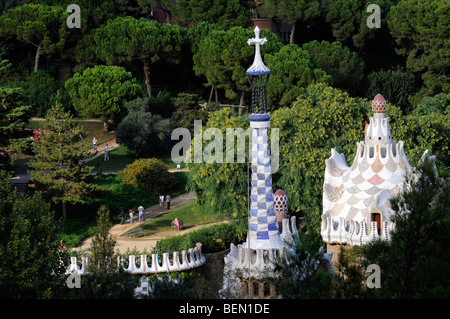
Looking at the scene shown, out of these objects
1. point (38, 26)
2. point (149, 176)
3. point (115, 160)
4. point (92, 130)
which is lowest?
point (149, 176)

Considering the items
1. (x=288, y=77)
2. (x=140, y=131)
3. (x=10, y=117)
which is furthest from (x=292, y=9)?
(x=10, y=117)

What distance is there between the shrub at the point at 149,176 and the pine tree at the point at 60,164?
18.6 feet

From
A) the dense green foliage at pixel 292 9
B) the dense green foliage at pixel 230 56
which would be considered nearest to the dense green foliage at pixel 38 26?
the dense green foliage at pixel 230 56

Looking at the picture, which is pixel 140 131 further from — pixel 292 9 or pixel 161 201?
pixel 292 9

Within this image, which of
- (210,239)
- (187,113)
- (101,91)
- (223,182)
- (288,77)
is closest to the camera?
(210,239)

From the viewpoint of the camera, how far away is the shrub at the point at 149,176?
170 ft

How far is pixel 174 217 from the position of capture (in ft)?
155

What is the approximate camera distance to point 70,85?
61000 millimetres

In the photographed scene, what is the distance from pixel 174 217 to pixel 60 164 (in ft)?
21.1

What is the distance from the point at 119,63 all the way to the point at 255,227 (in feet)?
126

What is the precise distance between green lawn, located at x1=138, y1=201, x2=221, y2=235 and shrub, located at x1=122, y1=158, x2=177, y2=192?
138 inches

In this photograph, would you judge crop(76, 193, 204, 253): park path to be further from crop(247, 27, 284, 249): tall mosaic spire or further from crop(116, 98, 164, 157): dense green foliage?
crop(247, 27, 284, 249): tall mosaic spire
